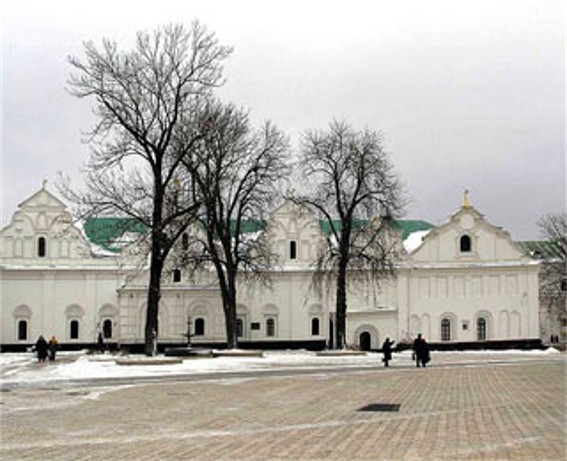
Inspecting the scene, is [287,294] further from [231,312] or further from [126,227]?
[126,227]

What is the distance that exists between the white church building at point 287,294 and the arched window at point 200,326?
0.08m

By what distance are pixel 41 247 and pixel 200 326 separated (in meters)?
13.7

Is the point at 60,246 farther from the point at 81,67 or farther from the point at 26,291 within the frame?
the point at 81,67

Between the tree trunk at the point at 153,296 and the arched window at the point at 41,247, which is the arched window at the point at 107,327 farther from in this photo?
the tree trunk at the point at 153,296

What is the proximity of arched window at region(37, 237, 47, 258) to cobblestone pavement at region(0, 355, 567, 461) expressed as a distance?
42.4 meters

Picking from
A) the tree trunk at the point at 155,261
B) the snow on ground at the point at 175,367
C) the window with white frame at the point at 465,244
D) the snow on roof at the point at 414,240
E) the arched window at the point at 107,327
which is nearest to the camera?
the snow on ground at the point at 175,367

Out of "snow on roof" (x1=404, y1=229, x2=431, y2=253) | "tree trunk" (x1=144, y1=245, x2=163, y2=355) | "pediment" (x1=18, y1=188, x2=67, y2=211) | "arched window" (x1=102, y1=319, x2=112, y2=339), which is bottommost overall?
"arched window" (x1=102, y1=319, x2=112, y2=339)

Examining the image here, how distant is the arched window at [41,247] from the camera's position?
66.2 metres

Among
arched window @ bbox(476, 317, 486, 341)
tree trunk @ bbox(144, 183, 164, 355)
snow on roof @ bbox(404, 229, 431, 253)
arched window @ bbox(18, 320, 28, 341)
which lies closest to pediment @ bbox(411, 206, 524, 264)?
snow on roof @ bbox(404, 229, 431, 253)

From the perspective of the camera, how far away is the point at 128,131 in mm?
40031

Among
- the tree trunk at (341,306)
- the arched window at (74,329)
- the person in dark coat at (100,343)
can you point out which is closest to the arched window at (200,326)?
the person in dark coat at (100,343)

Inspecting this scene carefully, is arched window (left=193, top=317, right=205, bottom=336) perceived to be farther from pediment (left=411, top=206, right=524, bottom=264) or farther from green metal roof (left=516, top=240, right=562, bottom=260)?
green metal roof (left=516, top=240, right=562, bottom=260)

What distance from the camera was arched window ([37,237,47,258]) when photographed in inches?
2608

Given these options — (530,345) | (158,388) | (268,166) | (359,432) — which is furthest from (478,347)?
(359,432)
